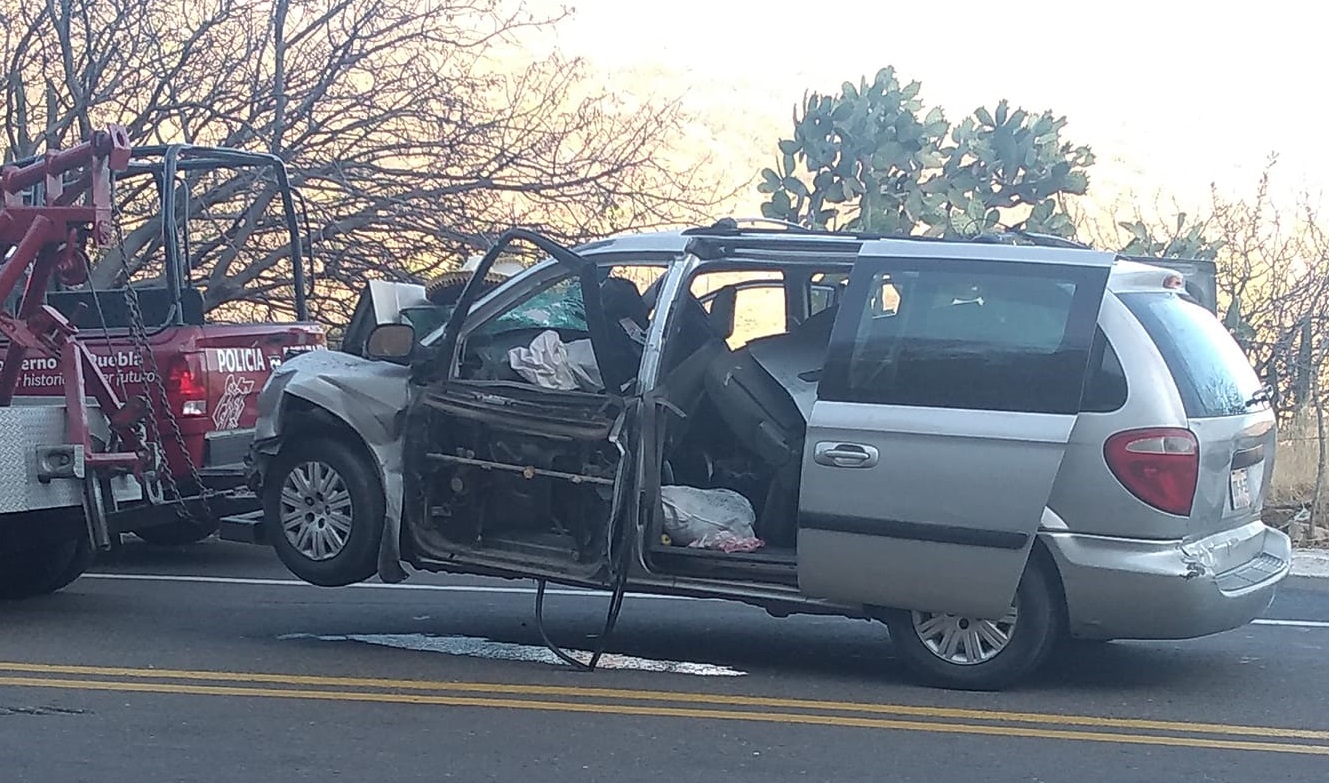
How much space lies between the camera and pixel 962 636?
22.9 feet

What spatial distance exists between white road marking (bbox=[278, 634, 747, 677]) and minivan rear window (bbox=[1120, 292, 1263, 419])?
227 centimetres

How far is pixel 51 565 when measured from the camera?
30.7ft

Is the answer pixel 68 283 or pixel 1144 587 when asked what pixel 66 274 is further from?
pixel 1144 587

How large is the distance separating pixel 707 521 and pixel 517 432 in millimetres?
934

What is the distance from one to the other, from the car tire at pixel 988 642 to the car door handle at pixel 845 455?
72 cm

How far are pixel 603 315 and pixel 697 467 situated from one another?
34.8 inches

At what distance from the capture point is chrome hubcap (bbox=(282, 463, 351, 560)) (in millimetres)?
7840

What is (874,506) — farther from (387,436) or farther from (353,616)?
(353,616)

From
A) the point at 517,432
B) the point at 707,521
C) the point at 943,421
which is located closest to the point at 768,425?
the point at 707,521

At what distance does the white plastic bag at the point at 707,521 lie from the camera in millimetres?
7291

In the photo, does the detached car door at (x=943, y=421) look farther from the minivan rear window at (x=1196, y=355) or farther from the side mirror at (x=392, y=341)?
the side mirror at (x=392, y=341)

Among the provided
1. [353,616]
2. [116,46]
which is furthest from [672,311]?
[116,46]

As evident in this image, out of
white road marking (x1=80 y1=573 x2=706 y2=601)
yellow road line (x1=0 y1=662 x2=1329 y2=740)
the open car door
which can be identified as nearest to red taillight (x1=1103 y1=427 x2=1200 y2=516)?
yellow road line (x1=0 y1=662 x2=1329 y2=740)

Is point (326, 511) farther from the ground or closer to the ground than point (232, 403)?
closer to the ground
